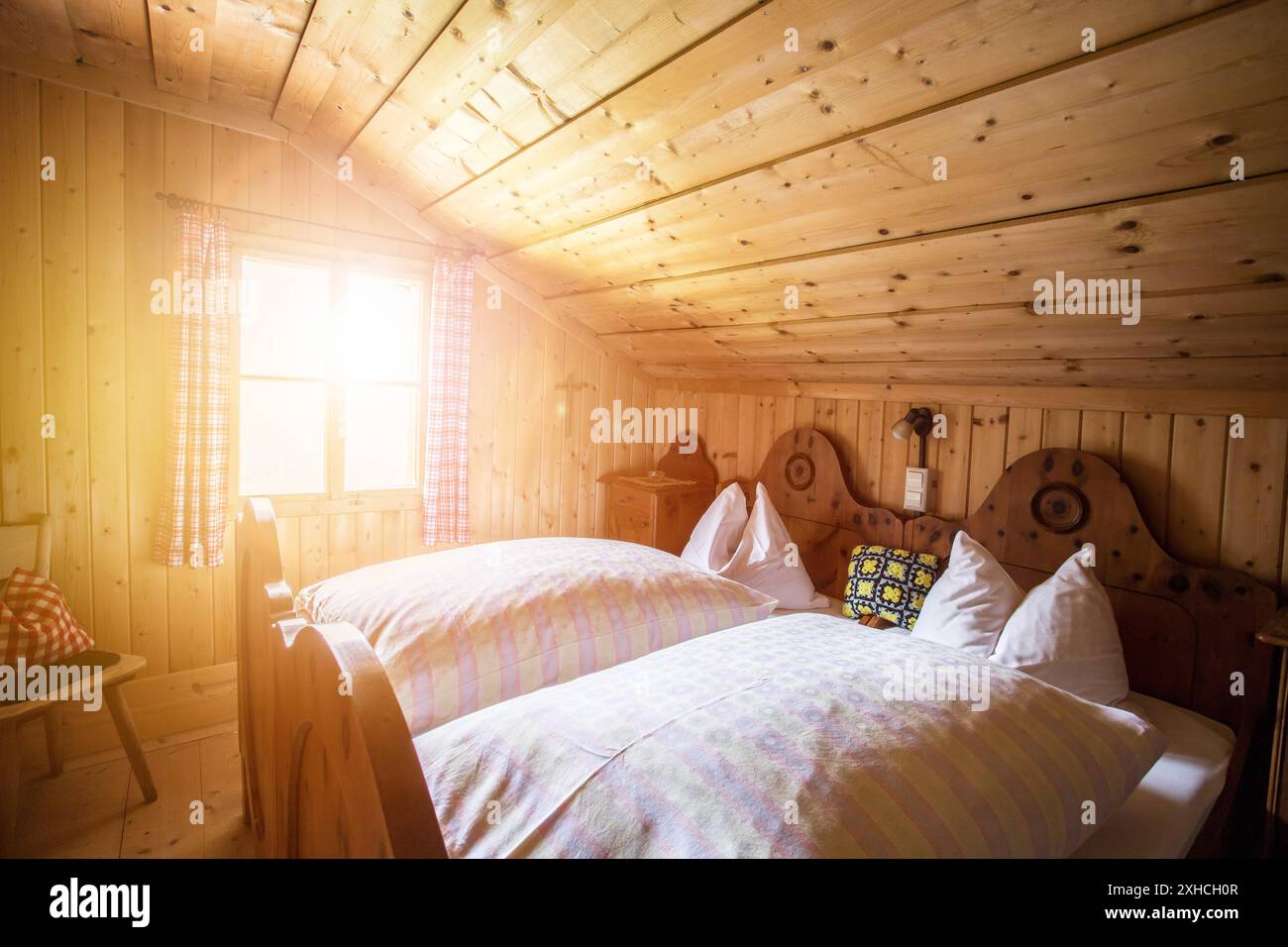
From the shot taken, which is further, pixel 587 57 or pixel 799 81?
pixel 587 57

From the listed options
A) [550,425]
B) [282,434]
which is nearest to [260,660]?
[550,425]

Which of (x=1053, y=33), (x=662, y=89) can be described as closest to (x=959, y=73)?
(x=1053, y=33)

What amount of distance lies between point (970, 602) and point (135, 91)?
11.3 feet

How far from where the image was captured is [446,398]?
314 centimetres

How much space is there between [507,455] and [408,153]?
147 cm

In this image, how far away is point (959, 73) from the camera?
Result: 1276mm

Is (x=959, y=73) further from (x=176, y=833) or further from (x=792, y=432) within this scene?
(x=176, y=833)

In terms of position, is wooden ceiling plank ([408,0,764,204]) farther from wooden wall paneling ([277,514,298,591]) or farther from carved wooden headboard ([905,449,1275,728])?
wooden wall paneling ([277,514,298,591])

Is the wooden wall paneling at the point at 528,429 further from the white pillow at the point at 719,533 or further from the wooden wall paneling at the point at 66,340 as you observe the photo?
the wooden wall paneling at the point at 66,340

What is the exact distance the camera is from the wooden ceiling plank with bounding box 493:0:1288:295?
1.07m

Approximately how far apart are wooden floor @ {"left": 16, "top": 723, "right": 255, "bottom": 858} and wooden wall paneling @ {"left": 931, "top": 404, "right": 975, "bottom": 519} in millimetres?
→ 2587

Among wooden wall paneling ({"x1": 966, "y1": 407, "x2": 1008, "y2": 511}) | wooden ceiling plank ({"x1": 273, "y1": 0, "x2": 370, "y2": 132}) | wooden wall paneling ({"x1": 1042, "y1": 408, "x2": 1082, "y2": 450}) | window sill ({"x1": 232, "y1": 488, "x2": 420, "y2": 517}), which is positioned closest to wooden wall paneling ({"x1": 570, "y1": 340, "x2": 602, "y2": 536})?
window sill ({"x1": 232, "y1": 488, "x2": 420, "y2": 517})

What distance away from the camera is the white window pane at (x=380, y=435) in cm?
321

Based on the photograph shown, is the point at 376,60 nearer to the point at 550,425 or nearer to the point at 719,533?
the point at 550,425
